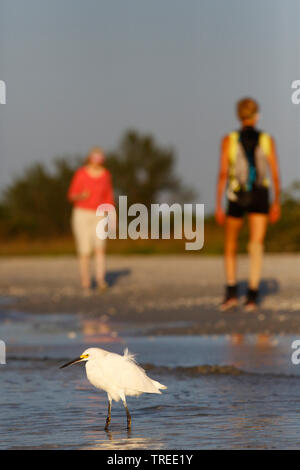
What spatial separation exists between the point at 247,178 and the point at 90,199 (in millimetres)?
4388

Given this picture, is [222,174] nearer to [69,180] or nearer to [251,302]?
[251,302]

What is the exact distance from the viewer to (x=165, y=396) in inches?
272

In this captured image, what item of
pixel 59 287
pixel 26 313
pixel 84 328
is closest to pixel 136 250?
pixel 59 287

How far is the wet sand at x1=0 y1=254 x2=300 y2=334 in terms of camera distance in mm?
11463

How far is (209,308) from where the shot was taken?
13.0m

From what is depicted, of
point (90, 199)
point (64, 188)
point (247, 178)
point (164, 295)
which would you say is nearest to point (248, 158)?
point (247, 178)

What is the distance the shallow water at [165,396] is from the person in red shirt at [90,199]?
18.5ft

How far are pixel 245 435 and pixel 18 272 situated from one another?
54.4 feet

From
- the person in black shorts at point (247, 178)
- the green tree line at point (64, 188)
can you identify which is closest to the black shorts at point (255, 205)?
the person in black shorts at point (247, 178)

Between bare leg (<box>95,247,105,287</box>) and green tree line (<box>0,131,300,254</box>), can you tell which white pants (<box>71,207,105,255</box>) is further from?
green tree line (<box>0,131,300,254</box>)

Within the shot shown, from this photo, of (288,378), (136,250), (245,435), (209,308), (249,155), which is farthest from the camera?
(136,250)

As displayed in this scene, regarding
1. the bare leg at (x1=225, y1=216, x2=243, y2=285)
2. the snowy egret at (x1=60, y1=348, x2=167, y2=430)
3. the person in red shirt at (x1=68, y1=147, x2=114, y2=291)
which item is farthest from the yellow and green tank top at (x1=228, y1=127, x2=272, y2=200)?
the snowy egret at (x1=60, y1=348, x2=167, y2=430)

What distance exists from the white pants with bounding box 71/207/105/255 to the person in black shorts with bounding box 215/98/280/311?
4066 millimetres
